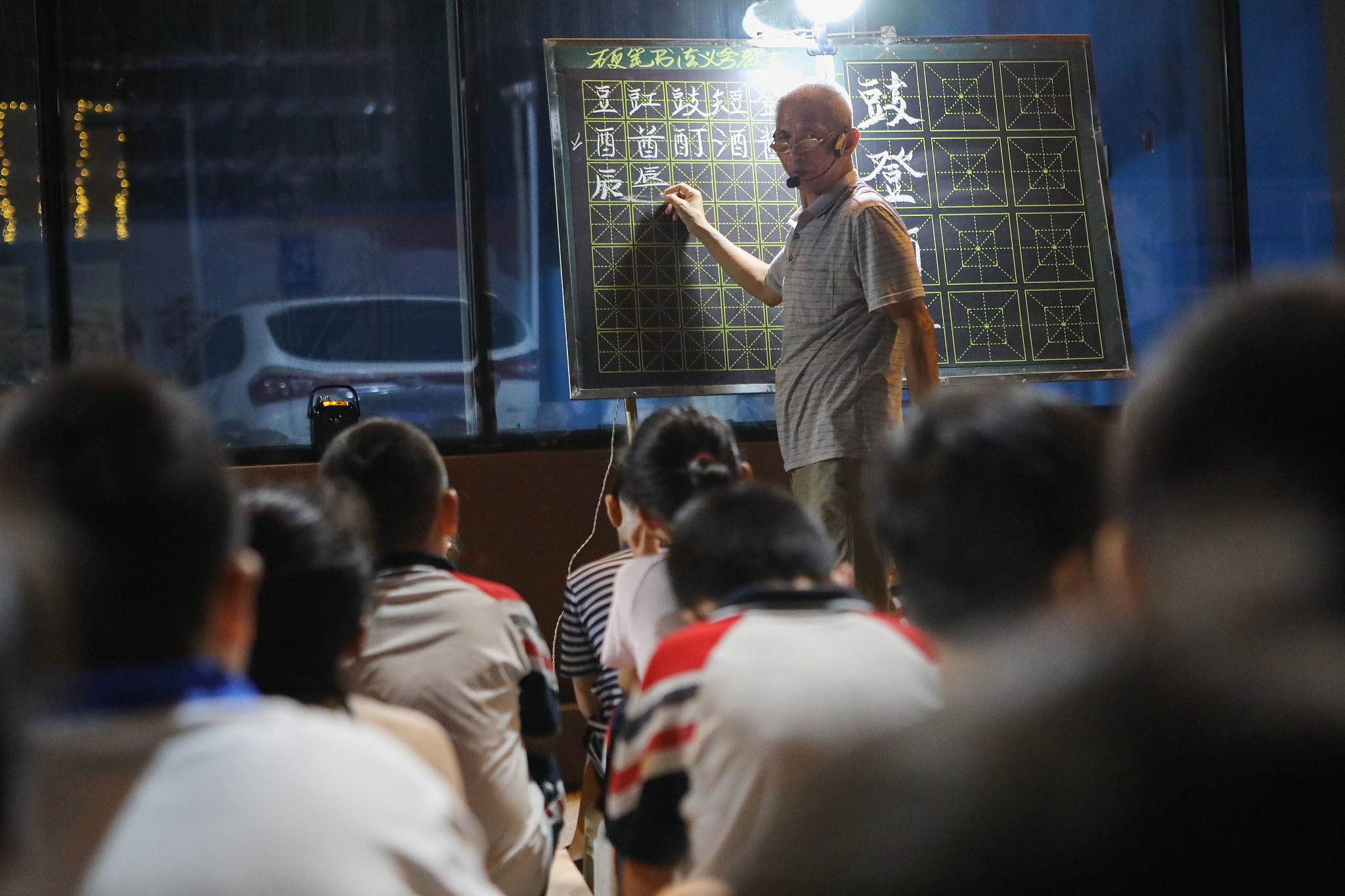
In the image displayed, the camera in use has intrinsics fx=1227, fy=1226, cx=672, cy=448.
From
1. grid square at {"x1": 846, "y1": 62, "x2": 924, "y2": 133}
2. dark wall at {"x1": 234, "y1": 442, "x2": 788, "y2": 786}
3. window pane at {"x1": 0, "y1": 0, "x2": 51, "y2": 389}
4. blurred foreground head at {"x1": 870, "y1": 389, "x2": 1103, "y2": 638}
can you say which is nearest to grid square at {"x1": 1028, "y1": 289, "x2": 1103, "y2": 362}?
grid square at {"x1": 846, "y1": 62, "x2": 924, "y2": 133}

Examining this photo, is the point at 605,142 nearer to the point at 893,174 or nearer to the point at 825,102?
the point at 825,102

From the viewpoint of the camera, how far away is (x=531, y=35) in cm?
396

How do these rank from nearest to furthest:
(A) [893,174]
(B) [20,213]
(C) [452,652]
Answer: (C) [452,652] → (A) [893,174] → (B) [20,213]

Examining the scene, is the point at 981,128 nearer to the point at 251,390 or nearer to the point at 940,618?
the point at 251,390

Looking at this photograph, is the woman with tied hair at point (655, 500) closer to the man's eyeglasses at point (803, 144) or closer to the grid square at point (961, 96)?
the man's eyeglasses at point (803, 144)

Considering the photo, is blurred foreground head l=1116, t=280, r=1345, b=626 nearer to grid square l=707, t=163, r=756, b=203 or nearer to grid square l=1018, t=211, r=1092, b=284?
grid square l=707, t=163, r=756, b=203

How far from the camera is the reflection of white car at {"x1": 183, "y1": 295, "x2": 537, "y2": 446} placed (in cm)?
383

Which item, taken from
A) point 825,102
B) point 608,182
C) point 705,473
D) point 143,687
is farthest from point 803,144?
point 143,687

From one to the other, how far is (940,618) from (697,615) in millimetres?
537

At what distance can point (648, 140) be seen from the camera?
335cm

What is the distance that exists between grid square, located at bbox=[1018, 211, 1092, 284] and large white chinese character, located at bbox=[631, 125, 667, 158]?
105cm

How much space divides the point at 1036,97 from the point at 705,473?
2248mm

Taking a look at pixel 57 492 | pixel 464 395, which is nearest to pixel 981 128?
pixel 464 395

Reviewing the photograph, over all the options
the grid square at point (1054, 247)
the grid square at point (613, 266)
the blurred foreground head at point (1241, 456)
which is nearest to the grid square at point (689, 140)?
the grid square at point (613, 266)
